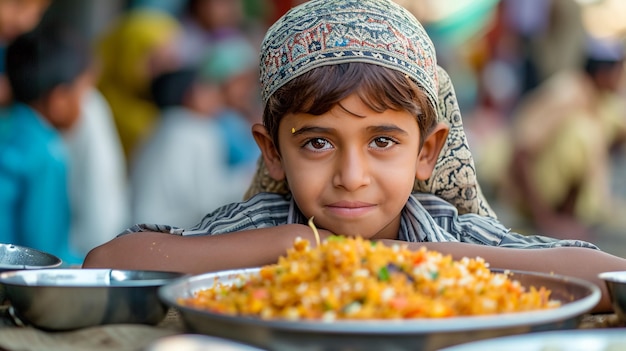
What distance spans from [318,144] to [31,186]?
2.60 m

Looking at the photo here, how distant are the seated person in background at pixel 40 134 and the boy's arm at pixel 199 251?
7.19ft

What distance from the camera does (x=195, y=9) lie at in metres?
6.93

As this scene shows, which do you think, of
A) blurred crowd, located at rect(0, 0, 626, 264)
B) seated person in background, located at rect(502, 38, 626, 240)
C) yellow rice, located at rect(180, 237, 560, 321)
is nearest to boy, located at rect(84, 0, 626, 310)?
yellow rice, located at rect(180, 237, 560, 321)

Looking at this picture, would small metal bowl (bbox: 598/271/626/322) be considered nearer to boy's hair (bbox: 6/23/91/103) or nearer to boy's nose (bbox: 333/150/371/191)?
boy's nose (bbox: 333/150/371/191)

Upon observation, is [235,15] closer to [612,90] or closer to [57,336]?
[612,90]

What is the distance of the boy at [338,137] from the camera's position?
1780mm

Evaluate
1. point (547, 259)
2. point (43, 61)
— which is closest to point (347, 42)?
point (547, 259)

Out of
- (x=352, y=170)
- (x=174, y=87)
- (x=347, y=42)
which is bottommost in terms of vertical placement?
(x=352, y=170)

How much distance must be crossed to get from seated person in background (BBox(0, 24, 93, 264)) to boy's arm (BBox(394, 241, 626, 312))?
8.44 ft

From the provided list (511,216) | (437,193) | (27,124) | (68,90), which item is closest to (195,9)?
(68,90)

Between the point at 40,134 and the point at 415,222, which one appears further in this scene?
the point at 40,134

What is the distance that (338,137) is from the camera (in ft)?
6.34

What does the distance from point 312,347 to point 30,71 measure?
153 inches

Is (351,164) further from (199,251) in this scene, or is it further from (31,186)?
(31,186)
